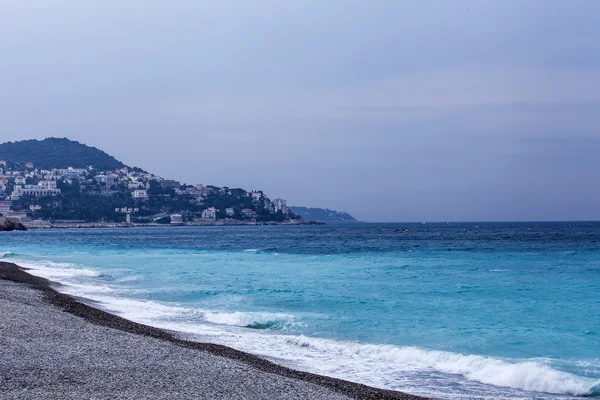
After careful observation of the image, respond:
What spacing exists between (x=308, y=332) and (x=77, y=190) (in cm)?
18362

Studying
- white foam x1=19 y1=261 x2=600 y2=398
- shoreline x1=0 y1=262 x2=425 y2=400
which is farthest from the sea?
shoreline x1=0 y1=262 x2=425 y2=400

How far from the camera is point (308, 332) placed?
53.4 feet

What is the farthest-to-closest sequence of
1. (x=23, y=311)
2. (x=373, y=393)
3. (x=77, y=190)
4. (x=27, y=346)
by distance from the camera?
(x=77, y=190)
(x=23, y=311)
(x=27, y=346)
(x=373, y=393)

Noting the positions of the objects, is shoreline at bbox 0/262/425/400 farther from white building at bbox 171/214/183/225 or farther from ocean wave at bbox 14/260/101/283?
white building at bbox 171/214/183/225

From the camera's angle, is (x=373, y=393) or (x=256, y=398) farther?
(x=373, y=393)

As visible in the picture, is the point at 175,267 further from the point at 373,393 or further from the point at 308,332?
the point at 373,393

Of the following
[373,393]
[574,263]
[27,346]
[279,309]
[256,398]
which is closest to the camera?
[256,398]

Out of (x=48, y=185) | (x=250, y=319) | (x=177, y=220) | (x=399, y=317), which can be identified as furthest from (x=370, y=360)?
(x=48, y=185)

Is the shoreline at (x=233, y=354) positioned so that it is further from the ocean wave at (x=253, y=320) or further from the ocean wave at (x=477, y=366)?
the ocean wave at (x=253, y=320)

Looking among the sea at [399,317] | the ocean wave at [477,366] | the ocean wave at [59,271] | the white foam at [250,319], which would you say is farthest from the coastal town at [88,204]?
the ocean wave at [477,366]

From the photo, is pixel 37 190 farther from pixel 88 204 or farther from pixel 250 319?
pixel 250 319

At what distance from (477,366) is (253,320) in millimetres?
7058

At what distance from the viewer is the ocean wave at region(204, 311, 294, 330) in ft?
57.0

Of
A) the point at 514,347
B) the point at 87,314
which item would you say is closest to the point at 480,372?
the point at 514,347
